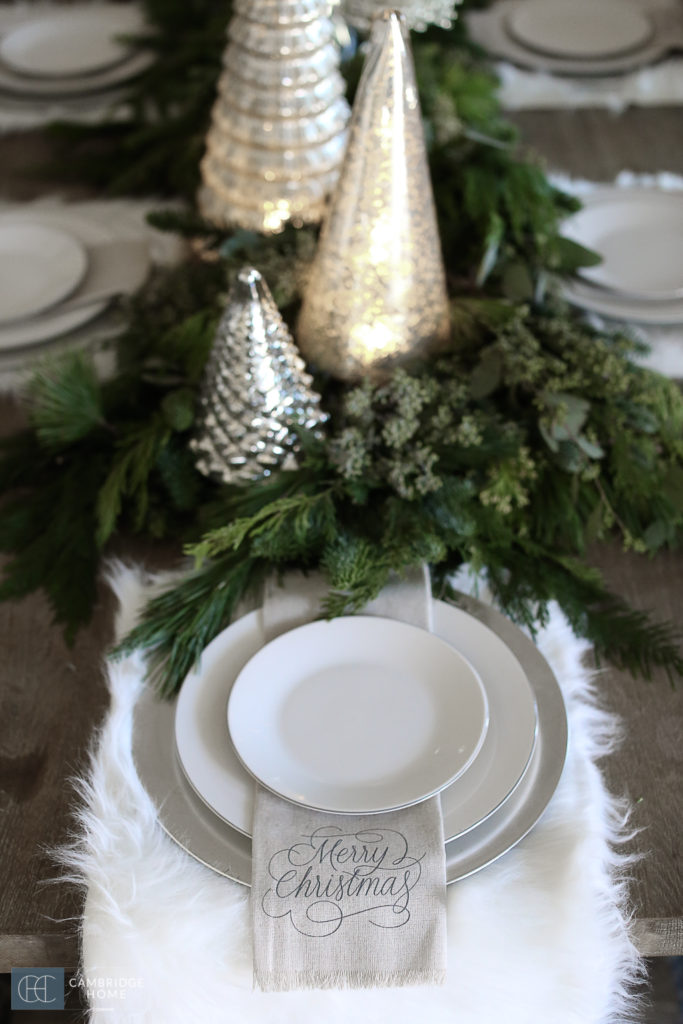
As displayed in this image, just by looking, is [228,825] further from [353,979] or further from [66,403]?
[66,403]

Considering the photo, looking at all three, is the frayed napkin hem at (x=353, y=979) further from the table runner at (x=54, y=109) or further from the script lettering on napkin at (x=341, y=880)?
the table runner at (x=54, y=109)

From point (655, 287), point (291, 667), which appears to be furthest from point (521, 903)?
point (655, 287)

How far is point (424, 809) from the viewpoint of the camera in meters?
0.48

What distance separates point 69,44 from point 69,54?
0.10 feet

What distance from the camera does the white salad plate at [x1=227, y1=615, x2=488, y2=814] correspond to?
492 millimetres

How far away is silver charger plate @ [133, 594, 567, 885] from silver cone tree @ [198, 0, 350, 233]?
51 centimetres

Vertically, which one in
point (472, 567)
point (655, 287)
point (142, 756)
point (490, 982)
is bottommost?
point (490, 982)

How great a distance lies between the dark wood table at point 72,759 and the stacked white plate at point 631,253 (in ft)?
0.94

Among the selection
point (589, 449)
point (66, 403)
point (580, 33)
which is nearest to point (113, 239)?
point (66, 403)

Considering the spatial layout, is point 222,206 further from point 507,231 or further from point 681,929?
point 681,929

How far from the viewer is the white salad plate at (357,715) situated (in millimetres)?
492

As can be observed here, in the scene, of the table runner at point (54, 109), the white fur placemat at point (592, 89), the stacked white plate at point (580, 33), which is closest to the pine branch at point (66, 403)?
the table runner at point (54, 109)

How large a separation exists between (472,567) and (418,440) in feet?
0.34

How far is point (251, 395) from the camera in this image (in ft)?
2.09
